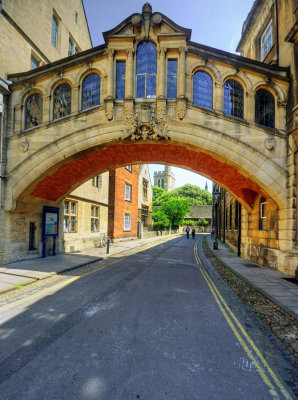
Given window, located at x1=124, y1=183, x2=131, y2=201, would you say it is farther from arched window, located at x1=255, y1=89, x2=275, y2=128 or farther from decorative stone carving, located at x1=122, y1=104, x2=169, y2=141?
arched window, located at x1=255, y1=89, x2=275, y2=128

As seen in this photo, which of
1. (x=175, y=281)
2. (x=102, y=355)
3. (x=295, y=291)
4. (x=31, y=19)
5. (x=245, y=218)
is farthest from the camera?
(x=245, y=218)

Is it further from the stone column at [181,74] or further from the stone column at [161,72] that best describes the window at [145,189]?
the stone column at [181,74]

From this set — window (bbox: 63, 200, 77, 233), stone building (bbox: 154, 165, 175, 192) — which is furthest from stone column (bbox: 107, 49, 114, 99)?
stone building (bbox: 154, 165, 175, 192)

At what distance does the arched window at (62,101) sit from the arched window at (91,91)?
89 cm

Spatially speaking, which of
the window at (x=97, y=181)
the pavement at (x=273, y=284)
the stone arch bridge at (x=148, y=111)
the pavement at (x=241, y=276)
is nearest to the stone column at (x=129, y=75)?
the stone arch bridge at (x=148, y=111)

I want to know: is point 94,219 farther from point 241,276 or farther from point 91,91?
point 241,276

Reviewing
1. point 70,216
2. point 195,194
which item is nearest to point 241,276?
point 70,216

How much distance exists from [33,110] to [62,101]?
1.80 meters

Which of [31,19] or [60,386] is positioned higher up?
[31,19]

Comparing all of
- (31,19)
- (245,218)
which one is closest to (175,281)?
(245,218)

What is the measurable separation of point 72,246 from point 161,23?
14682 millimetres

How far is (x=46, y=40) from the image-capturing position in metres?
15.3

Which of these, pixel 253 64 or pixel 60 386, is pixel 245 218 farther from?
pixel 60 386

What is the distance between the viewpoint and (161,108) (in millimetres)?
11164
